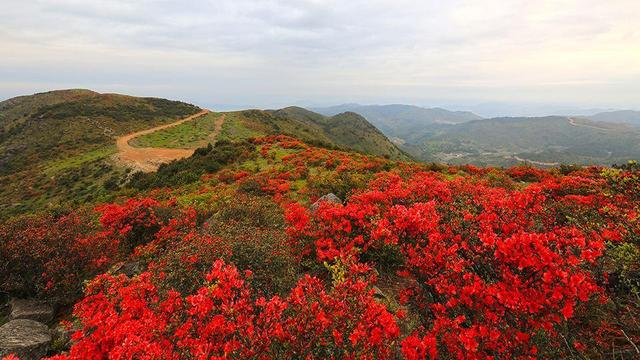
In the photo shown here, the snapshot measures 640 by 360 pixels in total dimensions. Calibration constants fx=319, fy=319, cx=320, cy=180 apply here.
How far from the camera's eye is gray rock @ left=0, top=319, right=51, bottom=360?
815 centimetres

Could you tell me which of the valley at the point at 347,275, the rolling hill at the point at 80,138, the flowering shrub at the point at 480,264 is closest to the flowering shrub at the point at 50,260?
the valley at the point at 347,275

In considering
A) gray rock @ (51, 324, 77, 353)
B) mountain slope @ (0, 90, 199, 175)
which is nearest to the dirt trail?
mountain slope @ (0, 90, 199, 175)

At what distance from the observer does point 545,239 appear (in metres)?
5.97

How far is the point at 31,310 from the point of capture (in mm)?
10789

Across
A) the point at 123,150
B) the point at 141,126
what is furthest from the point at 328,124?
the point at 123,150

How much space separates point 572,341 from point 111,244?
1505 cm

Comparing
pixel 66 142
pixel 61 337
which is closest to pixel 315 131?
pixel 66 142

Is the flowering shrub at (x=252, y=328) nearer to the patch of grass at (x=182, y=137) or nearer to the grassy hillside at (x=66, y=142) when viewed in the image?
the grassy hillside at (x=66, y=142)

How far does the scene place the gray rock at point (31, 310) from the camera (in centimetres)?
1054

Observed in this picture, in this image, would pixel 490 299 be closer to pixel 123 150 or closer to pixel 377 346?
pixel 377 346

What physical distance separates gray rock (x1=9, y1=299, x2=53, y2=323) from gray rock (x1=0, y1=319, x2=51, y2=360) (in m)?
1.24

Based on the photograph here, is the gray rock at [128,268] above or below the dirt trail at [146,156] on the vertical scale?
below

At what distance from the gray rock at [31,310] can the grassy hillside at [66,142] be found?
2632cm

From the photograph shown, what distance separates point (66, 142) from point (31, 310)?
7125cm
